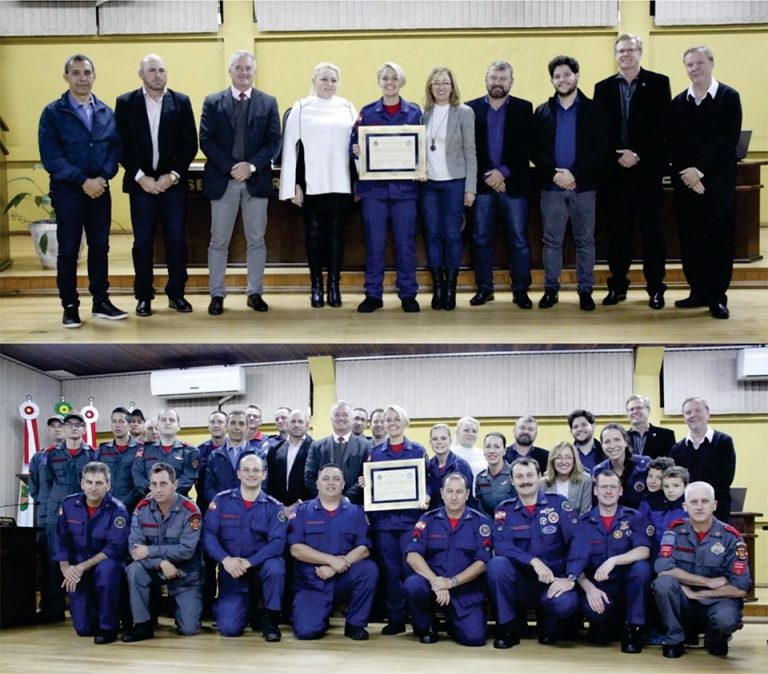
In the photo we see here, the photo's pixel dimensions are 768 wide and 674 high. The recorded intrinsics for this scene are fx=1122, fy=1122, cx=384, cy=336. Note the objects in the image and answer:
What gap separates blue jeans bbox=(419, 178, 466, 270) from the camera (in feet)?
18.3

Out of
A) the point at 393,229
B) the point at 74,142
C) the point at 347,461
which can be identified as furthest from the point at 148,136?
the point at 347,461

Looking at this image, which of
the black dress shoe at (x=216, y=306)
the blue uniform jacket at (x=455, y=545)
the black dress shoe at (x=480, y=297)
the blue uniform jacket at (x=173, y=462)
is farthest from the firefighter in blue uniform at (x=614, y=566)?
the black dress shoe at (x=216, y=306)

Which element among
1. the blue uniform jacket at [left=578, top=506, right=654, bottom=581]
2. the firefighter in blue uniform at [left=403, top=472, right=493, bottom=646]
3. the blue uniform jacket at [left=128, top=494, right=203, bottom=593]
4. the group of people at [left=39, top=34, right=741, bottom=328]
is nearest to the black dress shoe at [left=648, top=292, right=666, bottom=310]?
the group of people at [left=39, top=34, right=741, bottom=328]

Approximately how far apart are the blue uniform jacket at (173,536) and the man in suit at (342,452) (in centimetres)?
65

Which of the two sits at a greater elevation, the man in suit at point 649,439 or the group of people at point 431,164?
the group of people at point 431,164

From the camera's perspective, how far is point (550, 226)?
5.67m

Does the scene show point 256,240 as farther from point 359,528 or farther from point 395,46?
point 395,46

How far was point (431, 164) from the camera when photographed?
218 inches

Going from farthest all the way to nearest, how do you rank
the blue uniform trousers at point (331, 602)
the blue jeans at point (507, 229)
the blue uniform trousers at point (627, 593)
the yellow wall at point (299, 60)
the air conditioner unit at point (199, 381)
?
1. the air conditioner unit at point (199, 381)
2. the yellow wall at point (299, 60)
3. the blue jeans at point (507, 229)
4. the blue uniform trousers at point (331, 602)
5. the blue uniform trousers at point (627, 593)

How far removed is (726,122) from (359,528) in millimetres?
2644

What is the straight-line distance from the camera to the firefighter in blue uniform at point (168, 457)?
5.55 metres

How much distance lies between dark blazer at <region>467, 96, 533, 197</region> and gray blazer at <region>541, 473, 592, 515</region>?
→ 5.16 feet

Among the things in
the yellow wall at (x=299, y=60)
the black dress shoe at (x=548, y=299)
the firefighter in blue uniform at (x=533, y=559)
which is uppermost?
the yellow wall at (x=299, y=60)

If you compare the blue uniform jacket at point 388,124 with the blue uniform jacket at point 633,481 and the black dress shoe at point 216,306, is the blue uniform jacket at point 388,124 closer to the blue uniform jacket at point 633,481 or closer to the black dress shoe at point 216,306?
the black dress shoe at point 216,306
